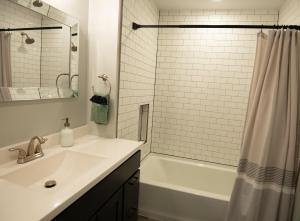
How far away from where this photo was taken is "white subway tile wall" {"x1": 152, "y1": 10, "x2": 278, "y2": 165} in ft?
9.01

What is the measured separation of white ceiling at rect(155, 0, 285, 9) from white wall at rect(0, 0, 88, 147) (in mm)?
1280

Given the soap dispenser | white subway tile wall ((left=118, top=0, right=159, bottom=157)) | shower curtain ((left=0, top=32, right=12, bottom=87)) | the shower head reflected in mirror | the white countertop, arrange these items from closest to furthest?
the white countertop
shower curtain ((left=0, top=32, right=12, bottom=87))
the shower head reflected in mirror
the soap dispenser
white subway tile wall ((left=118, top=0, right=159, bottom=157))

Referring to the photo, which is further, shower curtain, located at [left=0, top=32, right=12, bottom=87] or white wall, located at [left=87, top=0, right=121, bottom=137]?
white wall, located at [left=87, top=0, right=121, bottom=137]

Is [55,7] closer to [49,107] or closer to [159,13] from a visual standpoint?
[49,107]

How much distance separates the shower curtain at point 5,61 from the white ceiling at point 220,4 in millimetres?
1986

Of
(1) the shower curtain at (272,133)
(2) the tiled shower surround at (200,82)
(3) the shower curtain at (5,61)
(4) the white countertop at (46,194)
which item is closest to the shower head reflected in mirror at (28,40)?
(3) the shower curtain at (5,61)

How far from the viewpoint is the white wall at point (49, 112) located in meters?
1.25

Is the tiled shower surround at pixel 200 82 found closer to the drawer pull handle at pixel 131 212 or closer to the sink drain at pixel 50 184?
the drawer pull handle at pixel 131 212

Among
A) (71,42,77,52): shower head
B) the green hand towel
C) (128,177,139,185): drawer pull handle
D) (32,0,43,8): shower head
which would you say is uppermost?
(32,0,43,8): shower head

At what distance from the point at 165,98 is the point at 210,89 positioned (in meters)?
0.63

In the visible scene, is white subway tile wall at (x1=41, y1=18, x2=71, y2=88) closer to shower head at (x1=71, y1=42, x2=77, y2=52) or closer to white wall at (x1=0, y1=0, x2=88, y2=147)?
shower head at (x1=71, y1=42, x2=77, y2=52)

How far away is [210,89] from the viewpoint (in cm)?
288

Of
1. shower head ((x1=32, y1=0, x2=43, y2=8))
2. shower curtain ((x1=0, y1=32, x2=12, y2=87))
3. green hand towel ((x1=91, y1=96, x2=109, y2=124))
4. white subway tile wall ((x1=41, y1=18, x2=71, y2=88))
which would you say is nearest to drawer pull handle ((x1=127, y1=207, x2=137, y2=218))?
green hand towel ((x1=91, y1=96, x2=109, y2=124))

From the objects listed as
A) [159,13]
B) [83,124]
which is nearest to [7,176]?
[83,124]
